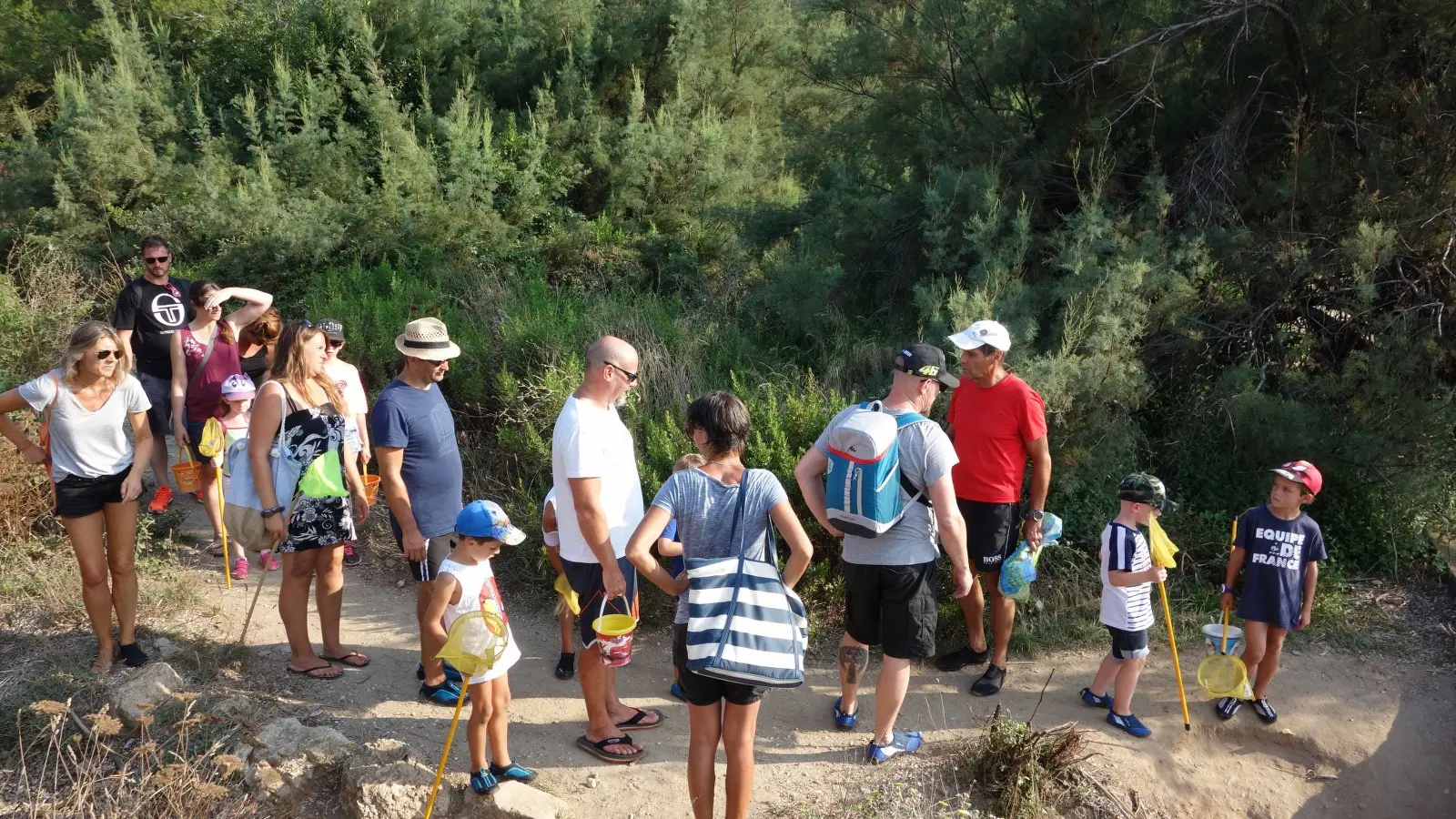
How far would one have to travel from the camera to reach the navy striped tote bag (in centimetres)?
348

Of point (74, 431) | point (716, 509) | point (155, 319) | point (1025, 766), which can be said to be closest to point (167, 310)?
point (155, 319)

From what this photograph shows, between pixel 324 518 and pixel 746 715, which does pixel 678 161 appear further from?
pixel 746 715

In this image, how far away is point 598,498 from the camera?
152 inches

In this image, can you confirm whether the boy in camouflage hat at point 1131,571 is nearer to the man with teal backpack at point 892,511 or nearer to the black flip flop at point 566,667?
the man with teal backpack at point 892,511

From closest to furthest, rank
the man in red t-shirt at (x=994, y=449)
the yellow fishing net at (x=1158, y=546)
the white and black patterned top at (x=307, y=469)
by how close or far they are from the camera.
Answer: the white and black patterned top at (x=307, y=469), the yellow fishing net at (x=1158, y=546), the man in red t-shirt at (x=994, y=449)

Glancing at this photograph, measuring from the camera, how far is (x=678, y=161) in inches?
502

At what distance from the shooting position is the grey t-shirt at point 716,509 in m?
3.66

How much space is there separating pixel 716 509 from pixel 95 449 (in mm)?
3070

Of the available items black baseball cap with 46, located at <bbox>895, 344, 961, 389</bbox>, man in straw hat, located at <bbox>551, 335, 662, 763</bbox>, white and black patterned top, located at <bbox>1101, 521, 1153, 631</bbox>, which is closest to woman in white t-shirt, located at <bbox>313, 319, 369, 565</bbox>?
man in straw hat, located at <bbox>551, 335, 662, 763</bbox>

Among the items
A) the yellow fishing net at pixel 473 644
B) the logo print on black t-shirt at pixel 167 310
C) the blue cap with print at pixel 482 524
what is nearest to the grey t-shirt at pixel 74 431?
the blue cap with print at pixel 482 524

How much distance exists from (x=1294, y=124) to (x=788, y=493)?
4607 mm

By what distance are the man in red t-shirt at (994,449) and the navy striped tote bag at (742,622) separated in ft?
5.16

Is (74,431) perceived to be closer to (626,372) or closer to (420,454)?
(420,454)

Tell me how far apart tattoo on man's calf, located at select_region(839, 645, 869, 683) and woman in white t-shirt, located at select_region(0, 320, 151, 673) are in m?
3.46
